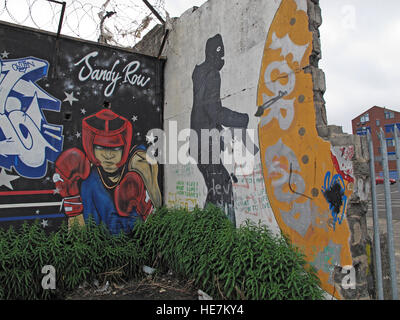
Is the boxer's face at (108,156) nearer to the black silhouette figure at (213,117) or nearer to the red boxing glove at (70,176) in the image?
the red boxing glove at (70,176)

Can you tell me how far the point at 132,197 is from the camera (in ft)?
18.1

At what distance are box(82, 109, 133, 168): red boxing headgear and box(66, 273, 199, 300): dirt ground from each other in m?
2.13

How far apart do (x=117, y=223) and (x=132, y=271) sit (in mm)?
960

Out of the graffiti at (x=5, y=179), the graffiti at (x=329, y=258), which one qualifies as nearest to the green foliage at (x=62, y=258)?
the graffiti at (x=5, y=179)

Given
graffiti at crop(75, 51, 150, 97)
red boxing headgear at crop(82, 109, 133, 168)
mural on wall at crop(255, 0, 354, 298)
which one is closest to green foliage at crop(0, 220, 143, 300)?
red boxing headgear at crop(82, 109, 133, 168)

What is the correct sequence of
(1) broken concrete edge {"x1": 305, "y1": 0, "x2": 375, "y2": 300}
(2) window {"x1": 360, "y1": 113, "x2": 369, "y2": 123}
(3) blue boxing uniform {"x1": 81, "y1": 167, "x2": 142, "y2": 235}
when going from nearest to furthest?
1. (1) broken concrete edge {"x1": 305, "y1": 0, "x2": 375, "y2": 300}
2. (3) blue boxing uniform {"x1": 81, "y1": 167, "x2": 142, "y2": 235}
3. (2) window {"x1": 360, "y1": 113, "x2": 369, "y2": 123}

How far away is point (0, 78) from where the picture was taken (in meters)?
4.41

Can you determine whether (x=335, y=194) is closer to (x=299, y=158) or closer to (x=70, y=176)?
(x=299, y=158)

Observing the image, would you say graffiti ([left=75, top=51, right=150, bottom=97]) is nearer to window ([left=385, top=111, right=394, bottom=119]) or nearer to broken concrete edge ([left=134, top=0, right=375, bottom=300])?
broken concrete edge ([left=134, top=0, right=375, bottom=300])

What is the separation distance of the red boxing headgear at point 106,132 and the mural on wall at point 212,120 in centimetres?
135

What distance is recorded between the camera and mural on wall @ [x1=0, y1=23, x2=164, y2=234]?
4.47 metres

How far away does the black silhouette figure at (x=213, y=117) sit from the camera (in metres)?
4.44

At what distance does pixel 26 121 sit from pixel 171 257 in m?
3.26

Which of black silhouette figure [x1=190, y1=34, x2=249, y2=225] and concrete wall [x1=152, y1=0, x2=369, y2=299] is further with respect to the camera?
black silhouette figure [x1=190, y1=34, x2=249, y2=225]
